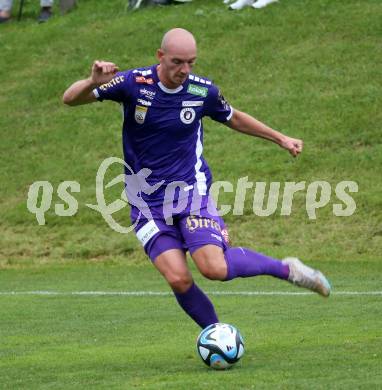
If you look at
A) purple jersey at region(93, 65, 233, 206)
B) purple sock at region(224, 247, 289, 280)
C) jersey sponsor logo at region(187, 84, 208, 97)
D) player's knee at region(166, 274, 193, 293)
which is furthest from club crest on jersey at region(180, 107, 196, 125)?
player's knee at region(166, 274, 193, 293)

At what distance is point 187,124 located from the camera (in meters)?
8.46

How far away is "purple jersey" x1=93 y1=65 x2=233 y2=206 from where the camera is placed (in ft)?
27.5

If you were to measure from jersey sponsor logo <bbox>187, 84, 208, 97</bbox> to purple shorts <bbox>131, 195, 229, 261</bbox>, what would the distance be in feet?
2.41

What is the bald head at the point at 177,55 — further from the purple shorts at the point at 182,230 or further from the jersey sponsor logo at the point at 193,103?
the purple shorts at the point at 182,230

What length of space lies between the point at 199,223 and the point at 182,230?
0.13 m

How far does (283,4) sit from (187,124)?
690 inches

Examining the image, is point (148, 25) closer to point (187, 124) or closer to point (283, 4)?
point (283, 4)

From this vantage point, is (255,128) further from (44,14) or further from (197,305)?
(44,14)

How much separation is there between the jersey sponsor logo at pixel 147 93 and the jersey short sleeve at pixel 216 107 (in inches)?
17.2

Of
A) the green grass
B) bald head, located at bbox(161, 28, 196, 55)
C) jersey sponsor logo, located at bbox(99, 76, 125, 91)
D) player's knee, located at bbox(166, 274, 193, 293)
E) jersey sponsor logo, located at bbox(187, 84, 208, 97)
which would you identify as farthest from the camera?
jersey sponsor logo, located at bbox(187, 84, 208, 97)

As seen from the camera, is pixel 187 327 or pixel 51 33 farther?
pixel 51 33

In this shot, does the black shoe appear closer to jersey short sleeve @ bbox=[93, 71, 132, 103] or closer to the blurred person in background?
the blurred person in background

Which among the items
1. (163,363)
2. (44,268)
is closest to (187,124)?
(163,363)

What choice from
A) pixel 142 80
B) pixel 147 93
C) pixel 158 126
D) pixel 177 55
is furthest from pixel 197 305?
pixel 177 55
